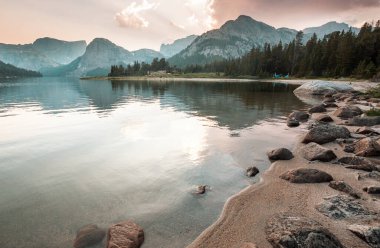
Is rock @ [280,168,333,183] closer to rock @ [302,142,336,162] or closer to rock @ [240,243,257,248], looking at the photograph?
rock @ [302,142,336,162]

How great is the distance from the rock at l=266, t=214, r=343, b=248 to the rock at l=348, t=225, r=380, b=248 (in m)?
0.93

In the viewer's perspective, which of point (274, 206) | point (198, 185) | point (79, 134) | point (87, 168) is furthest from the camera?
point (79, 134)

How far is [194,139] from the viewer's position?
21031 millimetres

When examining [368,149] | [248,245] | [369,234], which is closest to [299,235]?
[248,245]

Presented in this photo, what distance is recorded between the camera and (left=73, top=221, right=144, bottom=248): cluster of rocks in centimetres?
776

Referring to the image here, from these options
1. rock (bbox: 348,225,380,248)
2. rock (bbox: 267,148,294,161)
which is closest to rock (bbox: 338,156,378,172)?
rock (bbox: 267,148,294,161)

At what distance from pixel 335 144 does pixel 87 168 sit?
1620 cm

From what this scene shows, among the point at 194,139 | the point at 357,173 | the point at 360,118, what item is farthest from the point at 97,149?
the point at 360,118

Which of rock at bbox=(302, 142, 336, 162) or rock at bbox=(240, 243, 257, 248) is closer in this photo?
rock at bbox=(240, 243, 257, 248)

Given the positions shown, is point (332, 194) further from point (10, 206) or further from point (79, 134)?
point (79, 134)

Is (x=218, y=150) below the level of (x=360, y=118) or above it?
below

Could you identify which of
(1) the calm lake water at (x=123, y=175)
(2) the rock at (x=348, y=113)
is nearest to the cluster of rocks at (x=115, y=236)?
(1) the calm lake water at (x=123, y=175)

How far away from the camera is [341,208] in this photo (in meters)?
9.01

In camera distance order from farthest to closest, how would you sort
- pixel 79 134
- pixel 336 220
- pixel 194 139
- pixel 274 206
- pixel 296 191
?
pixel 79 134 < pixel 194 139 < pixel 296 191 < pixel 274 206 < pixel 336 220
